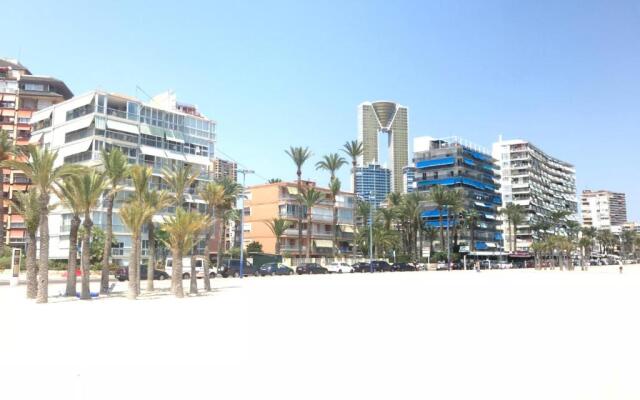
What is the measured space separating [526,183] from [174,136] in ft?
392

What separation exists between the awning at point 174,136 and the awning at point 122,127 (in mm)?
4572

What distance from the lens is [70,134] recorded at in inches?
2542

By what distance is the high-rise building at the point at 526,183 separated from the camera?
503ft

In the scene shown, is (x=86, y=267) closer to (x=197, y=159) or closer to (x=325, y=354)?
(x=325, y=354)

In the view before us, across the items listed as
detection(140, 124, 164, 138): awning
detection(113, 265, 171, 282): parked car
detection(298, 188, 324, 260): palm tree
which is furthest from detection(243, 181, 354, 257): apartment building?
detection(113, 265, 171, 282): parked car

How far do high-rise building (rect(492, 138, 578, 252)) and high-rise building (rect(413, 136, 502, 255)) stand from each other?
40.5ft

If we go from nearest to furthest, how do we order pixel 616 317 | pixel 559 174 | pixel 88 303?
1. pixel 616 317
2. pixel 88 303
3. pixel 559 174

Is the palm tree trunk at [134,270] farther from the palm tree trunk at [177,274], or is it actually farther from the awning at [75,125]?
the awning at [75,125]

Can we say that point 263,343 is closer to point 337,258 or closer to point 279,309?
point 279,309

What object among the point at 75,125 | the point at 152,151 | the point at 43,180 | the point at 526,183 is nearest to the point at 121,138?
the point at 152,151

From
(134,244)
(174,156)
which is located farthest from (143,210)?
(174,156)

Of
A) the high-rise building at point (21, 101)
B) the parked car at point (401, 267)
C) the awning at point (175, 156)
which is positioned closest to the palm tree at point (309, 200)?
the parked car at point (401, 267)

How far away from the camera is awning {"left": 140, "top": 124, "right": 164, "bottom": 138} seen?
66.6 metres

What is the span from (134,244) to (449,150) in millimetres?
115832
